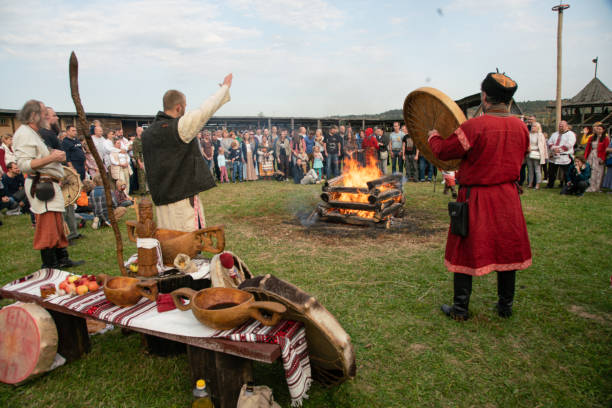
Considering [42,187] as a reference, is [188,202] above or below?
below

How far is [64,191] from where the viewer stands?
566cm

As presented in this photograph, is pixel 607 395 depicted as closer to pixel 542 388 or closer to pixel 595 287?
pixel 542 388

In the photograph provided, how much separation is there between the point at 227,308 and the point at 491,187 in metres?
2.52

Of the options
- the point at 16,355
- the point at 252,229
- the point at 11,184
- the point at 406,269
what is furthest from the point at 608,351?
the point at 11,184

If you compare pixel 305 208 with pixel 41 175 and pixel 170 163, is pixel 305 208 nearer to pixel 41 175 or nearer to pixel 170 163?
pixel 41 175

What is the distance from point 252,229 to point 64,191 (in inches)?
130

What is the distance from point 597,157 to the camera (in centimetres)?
1039

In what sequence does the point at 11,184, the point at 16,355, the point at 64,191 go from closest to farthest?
the point at 16,355 → the point at 64,191 → the point at 11,184

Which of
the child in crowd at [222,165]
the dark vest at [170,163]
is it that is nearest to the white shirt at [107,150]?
the child in crowd at [222,165]

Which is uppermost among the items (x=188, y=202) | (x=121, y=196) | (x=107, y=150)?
(x=107, y=150)

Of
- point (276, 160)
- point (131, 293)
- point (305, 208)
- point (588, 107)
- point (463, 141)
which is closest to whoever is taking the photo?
point (131, 293)

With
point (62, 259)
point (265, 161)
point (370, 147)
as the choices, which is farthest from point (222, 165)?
point (62, 259)

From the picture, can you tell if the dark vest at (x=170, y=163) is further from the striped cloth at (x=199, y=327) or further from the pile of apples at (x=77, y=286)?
the striped cloth at (x=199, y=327)

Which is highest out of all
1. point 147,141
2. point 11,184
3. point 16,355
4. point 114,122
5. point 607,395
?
point 114,122
